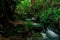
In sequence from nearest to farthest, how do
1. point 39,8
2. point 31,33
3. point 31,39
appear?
point 31,39 → point 31,33 → point 39,8

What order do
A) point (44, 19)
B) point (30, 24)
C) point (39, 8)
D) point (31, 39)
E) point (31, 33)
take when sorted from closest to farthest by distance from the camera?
point (31, 39)
point (31, 33)
point (30, 24)
point (44, 19)
point (39, 8)

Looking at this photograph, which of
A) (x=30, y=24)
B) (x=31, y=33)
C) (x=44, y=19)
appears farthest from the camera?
(x=44, y=19)

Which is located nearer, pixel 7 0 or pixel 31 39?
pixel 31 39

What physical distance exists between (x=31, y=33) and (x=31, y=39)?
0.43m

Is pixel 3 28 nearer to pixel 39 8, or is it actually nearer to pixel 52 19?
pixel 52 19

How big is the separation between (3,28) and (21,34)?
1.80 feet

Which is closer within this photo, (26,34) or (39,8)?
(26,34)

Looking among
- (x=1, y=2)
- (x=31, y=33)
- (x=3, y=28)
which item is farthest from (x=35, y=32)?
(x=1, y=2)

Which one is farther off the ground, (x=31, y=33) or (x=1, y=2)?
(x=1, y=2)

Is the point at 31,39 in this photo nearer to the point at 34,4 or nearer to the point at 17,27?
the point at 17,27

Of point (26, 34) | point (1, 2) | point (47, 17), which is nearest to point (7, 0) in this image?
point (1, 2)

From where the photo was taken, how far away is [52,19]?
6836 millimetres

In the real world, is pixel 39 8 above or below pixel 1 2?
below

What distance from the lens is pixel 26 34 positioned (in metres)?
5.48
